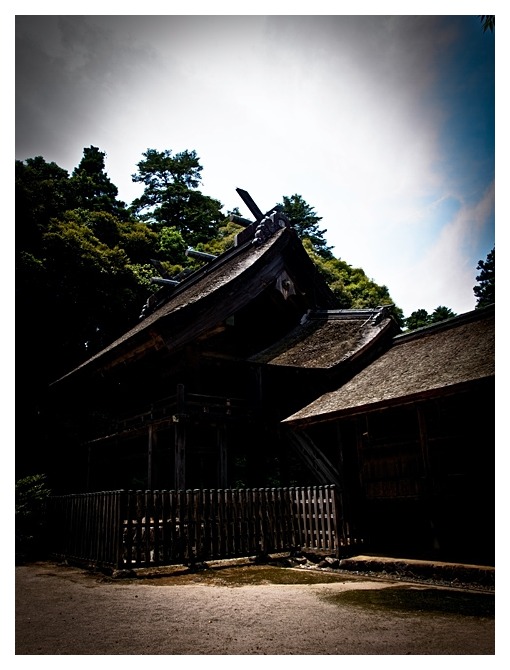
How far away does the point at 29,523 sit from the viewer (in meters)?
10.6

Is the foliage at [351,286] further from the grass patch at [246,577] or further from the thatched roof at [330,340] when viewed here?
the grass patch at [246,577]

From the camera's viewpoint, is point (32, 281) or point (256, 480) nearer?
point (256, 480)

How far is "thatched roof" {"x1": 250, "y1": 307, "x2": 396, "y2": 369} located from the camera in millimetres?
10734

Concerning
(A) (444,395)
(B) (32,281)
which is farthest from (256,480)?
(B) (32,281)

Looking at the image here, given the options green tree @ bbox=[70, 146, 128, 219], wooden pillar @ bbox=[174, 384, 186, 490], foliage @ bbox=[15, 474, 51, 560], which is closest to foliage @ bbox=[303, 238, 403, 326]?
green tree @ bbox=[70, 146, 128, 219]

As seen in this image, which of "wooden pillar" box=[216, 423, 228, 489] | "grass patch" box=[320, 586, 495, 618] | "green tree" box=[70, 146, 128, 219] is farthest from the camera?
"green tree" box=[70, 146, 128, 219]

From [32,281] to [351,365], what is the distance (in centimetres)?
1255

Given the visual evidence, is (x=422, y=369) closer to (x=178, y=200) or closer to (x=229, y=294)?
(x=229, y=294)

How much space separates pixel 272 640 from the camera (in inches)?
147

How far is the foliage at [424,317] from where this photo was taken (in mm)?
36328

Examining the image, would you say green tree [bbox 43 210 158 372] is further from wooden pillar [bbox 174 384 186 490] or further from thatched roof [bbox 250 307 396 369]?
thatched roof [bbox 250 307 396 369]

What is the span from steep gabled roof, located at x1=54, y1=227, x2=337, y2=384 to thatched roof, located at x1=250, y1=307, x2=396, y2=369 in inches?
56.7

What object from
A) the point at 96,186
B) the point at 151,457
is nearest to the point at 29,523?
the point at 151,457
